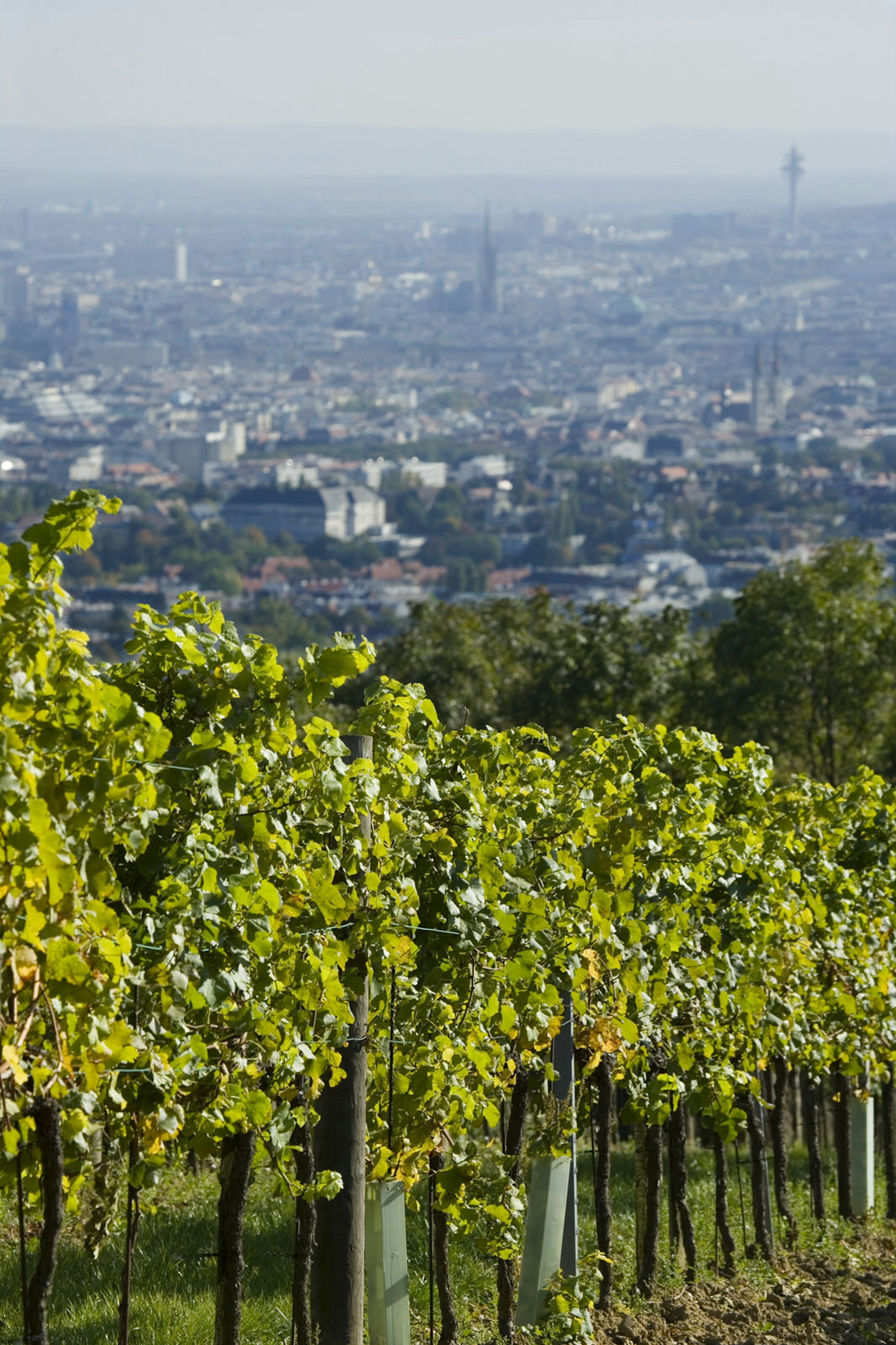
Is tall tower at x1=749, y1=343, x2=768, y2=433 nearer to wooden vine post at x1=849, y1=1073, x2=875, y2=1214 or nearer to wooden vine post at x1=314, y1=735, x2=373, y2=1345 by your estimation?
wooden vine post at x1=849, y1=1073, x2=875, y2=1214

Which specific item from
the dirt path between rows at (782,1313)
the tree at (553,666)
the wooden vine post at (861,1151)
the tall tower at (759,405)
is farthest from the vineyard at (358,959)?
the tall tower at (759,405)

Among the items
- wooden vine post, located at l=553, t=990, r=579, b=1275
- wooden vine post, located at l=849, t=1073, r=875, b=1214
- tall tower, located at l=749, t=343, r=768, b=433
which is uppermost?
tall tower, located at l=749, t=343, r=768, b=433

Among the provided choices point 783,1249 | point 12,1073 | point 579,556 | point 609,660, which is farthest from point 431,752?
point 579,556

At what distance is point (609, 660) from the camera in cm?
2217

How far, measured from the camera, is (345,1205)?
425cm

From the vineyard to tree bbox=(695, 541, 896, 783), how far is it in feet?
46.6

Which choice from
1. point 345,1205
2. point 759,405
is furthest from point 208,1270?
point 759,405

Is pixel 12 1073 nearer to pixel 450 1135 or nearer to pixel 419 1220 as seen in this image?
pixel 450 1135

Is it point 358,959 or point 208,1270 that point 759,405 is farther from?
point 358,959

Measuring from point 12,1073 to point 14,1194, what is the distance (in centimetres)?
331

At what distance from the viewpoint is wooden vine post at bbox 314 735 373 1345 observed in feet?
13.9

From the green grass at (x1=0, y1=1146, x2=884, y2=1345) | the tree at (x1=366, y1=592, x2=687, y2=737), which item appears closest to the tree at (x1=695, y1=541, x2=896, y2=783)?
the tree at (x1=366, y1=592, x2=687, y2=737)

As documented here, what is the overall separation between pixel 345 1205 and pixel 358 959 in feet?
1.87

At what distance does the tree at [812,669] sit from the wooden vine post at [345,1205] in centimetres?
1647
